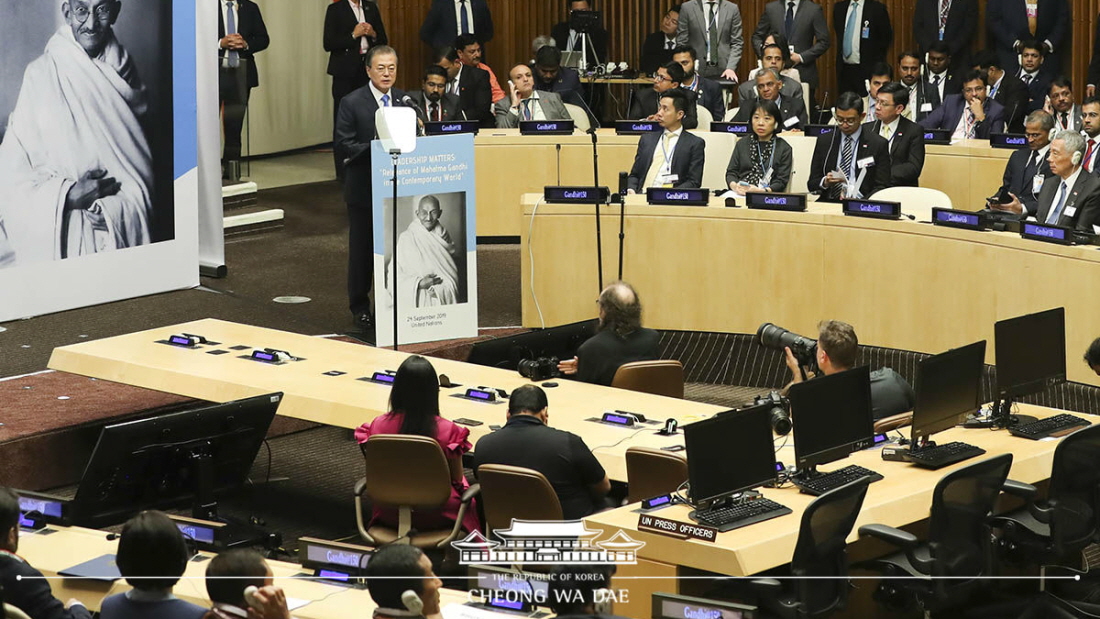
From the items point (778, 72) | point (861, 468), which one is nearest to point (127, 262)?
point (861, 468)

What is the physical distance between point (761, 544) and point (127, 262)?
526 centimetres

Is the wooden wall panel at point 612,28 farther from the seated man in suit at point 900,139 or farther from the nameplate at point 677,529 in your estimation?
the nameplate at point 677,529

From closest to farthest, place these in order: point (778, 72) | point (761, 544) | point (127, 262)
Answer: point (761, 544)
point (127, 262)
point (778, 72)

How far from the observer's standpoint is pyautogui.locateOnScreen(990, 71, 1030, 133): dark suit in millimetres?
11898

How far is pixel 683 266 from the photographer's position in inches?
369

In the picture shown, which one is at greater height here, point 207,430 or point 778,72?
point 778,72

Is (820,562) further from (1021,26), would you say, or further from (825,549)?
(1021,26)

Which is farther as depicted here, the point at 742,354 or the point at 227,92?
the point at 227,92

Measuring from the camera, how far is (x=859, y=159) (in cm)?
→ 985

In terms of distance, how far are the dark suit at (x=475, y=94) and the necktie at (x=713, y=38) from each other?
232cm

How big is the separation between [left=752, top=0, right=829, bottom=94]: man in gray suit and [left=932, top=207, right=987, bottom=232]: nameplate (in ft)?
16.6

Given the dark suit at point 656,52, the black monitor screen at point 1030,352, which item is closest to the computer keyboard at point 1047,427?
the black monitor screen at point 1030,352

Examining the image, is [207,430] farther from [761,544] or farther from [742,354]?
[742,354]

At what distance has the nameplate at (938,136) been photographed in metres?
10.7
